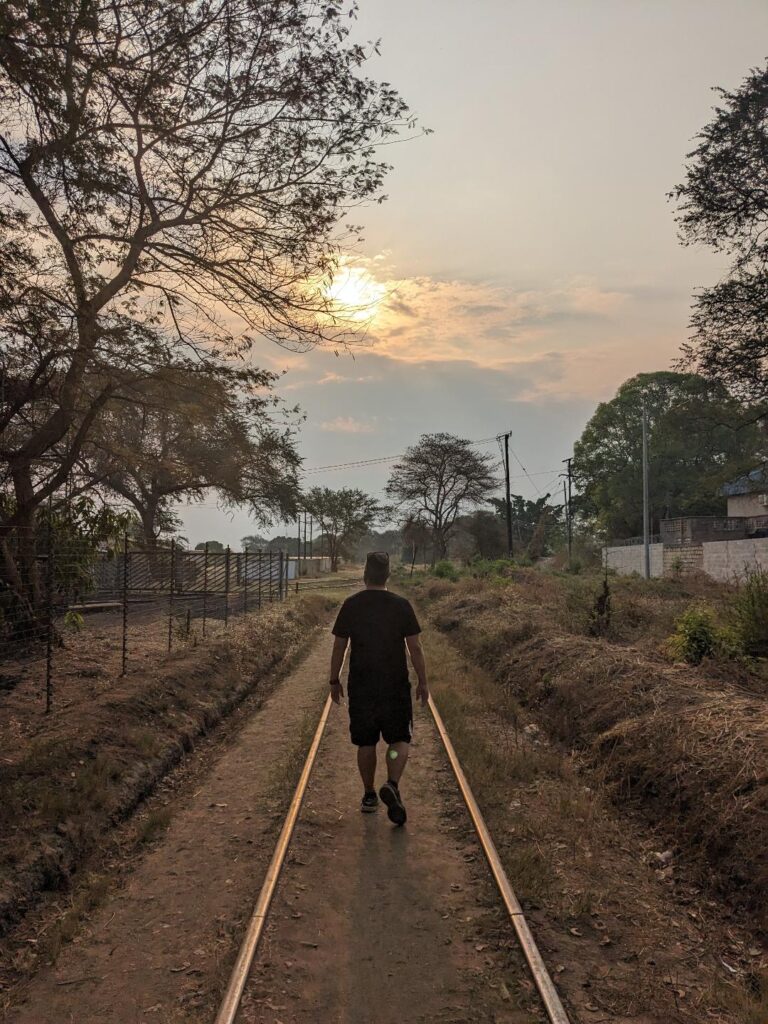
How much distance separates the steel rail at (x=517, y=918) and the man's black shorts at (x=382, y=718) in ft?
2.90

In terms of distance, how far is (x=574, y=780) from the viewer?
6.74m

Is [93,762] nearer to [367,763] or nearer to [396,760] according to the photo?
[367,763]

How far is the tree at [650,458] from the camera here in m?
53.2

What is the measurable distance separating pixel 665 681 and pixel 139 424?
12.1 meters

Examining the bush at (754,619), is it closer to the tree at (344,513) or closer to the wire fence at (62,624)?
the wire fence at (62,624)

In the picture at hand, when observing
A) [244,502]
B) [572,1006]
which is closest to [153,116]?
[572,1006]

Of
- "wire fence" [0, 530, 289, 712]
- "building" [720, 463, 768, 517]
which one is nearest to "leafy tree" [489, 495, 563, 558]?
"building" [720, 463, 768, 517]

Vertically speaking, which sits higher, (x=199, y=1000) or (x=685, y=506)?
(x=685, y=506)

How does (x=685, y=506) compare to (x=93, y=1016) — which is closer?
(x=93, y=1016)

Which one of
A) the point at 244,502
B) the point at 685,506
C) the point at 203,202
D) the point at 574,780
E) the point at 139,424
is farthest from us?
the point at 685,506

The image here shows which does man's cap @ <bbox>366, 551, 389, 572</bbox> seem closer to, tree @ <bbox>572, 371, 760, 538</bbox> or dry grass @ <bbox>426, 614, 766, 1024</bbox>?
dry grass @ <bbox>426, 614, 766, 1024</bbox>

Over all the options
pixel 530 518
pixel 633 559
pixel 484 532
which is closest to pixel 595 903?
pixel 633 559

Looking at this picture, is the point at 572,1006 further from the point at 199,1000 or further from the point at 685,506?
the point at 685,506

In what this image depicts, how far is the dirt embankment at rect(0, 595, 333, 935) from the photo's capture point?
15.9 feet
